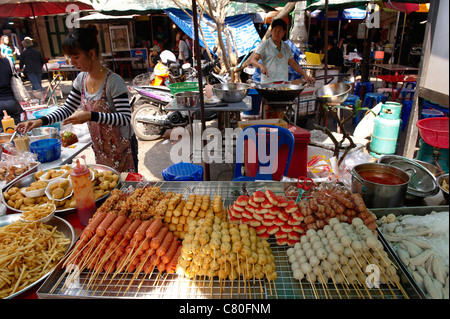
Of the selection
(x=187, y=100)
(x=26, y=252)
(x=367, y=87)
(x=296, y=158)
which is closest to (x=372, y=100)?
(x=367, y=87)

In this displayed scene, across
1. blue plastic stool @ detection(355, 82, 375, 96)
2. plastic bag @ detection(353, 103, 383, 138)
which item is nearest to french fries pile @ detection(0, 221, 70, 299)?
plastic bag @ detection(353, 103, 383, 138)

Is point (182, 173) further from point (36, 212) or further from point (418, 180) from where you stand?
point (418, 180)

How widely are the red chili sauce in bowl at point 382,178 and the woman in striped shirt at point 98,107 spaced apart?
7.86 feet

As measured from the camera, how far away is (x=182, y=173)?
392cm

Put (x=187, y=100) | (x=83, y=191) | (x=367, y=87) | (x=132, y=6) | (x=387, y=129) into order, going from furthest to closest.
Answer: (x=367, y=87), (x=132, y=6), (x=387, y=129), (x=187, y=100), (x=83, y=191)

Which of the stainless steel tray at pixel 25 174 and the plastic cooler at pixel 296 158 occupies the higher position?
the stainless steel tray at pixel 25 174

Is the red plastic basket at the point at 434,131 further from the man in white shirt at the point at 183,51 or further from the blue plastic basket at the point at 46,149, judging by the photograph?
the man in white shirt at the point at 183,51

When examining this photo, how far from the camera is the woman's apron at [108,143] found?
3230 mm

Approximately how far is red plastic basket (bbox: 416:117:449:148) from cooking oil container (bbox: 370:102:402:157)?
8.05 ft

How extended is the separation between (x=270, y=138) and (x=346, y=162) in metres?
0.97

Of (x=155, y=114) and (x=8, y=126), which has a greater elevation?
(x=8, y=126)

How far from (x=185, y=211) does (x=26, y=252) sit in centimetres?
101

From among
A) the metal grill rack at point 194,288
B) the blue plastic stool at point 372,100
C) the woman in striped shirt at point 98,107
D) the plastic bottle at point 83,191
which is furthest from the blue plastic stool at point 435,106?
the plastic bottle at point 83,191
